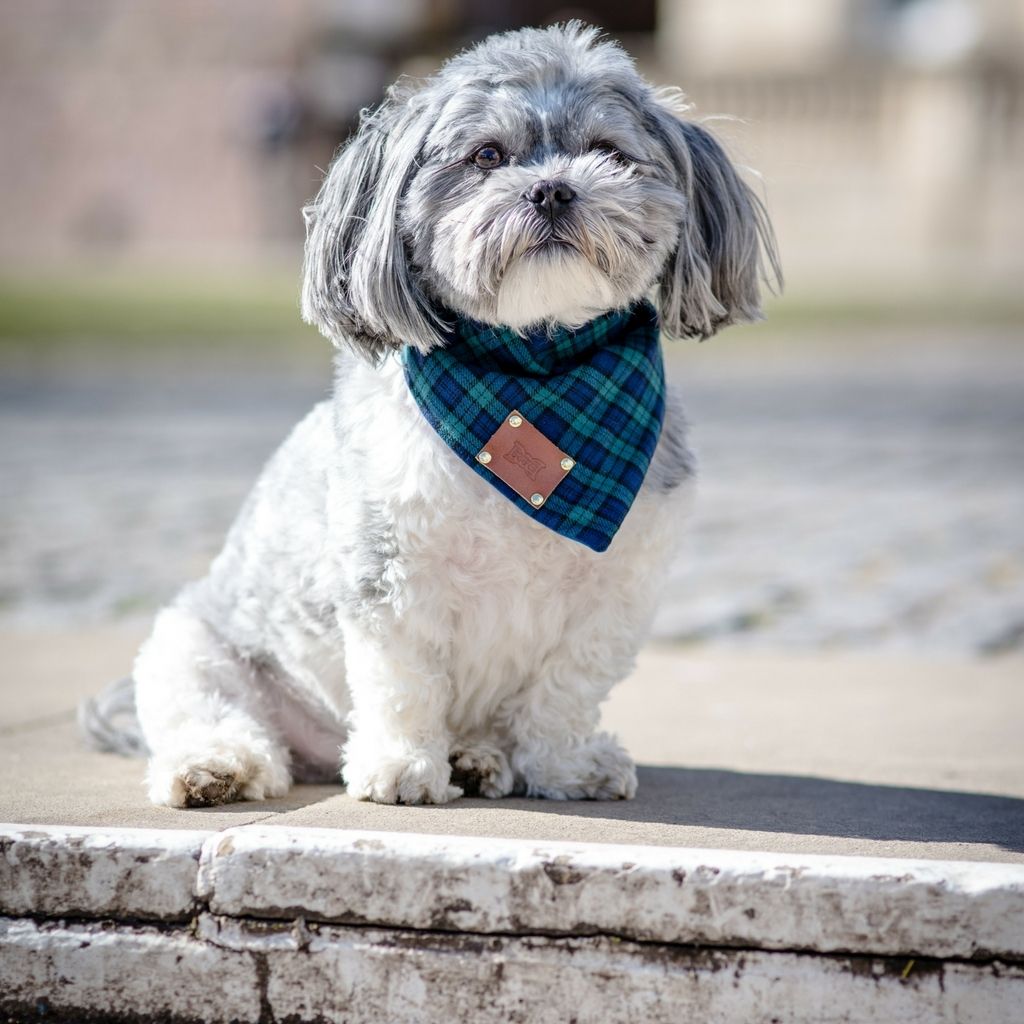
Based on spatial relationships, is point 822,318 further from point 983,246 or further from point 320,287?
point 320,287

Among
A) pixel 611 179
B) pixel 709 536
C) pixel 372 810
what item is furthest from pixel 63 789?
pixel 709 536

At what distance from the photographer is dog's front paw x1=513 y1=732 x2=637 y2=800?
11.6ft

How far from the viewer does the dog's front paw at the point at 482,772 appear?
354 cm

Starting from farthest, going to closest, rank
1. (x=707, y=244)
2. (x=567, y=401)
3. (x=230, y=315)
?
1. (x=230, y=315)
2. (x=707, y=244)
3. (x=567, y=401)

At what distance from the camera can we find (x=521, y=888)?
2.78 metres

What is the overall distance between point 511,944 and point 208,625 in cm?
143

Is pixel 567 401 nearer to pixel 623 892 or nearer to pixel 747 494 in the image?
pixel 623 892

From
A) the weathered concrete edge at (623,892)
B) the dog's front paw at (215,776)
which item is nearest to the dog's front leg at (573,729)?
the dog's front paw at (215,776)

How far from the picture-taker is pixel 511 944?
2.80 metres

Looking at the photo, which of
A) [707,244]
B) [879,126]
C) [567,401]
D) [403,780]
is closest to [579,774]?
[403,780]

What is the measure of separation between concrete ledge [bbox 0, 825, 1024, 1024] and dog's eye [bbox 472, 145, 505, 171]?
1469 millimetres

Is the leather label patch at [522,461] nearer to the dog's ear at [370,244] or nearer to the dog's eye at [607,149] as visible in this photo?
the dog's ear at [370,244]

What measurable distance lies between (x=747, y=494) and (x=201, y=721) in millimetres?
5600

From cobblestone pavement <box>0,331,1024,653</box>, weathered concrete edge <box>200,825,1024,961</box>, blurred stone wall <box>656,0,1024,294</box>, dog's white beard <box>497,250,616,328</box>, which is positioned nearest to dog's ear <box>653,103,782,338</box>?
dog's white beard <box>497,250,616,328</box>
